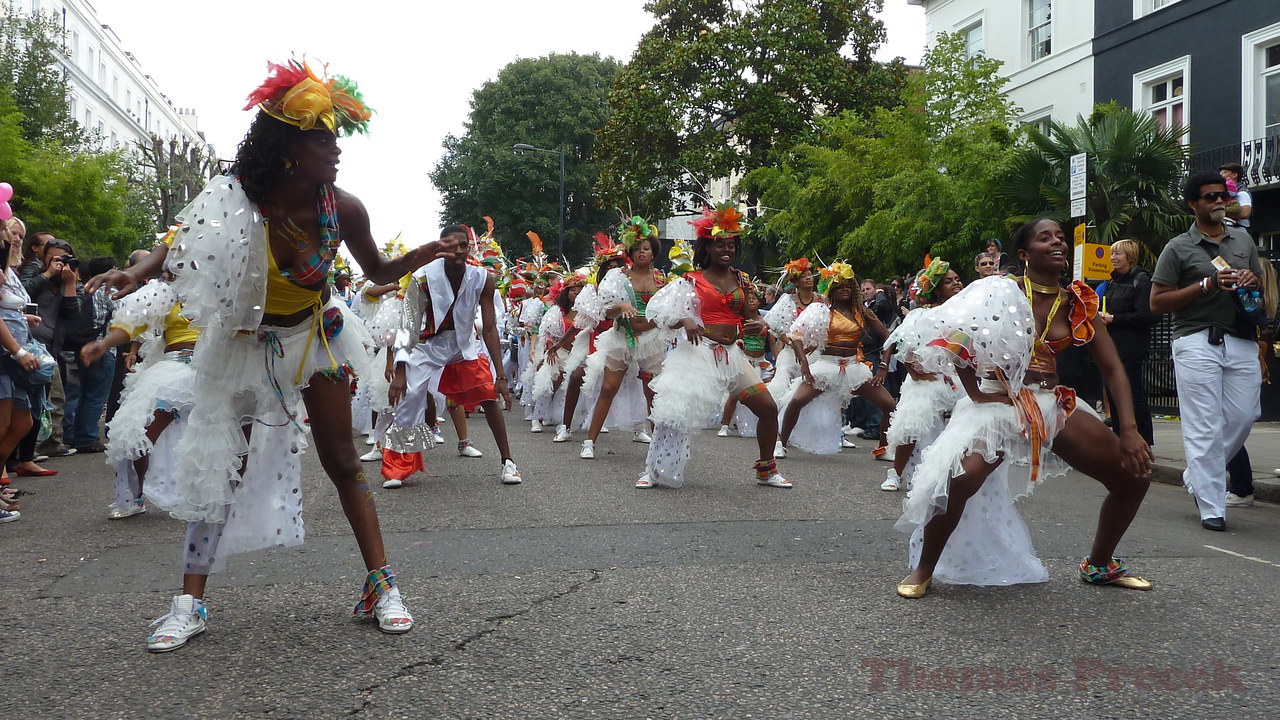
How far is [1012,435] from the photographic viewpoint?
4.54 metres

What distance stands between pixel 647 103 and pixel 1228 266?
2746 cm

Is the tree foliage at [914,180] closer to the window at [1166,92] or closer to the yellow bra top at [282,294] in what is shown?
the window at [1166,92]

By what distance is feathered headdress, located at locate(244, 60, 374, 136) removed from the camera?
3.87 metres

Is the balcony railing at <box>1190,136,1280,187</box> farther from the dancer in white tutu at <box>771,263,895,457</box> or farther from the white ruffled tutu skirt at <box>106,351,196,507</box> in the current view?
the white ruffled tutu skirt at <box>106,351,196,507</box>

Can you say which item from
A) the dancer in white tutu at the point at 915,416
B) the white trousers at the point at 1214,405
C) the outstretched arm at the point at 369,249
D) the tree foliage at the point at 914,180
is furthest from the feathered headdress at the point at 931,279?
the tree foliage at the point at 914,180

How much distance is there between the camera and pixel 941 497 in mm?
4613

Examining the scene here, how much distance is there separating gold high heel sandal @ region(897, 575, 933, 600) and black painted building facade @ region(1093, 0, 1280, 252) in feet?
53.3

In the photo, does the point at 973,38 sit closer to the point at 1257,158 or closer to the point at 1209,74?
the point at 1209,74

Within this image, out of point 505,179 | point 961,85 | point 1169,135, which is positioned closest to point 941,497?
point 1169,135

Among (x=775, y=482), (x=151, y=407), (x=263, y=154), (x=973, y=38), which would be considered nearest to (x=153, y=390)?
(x=151, y=407)

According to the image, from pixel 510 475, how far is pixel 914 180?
13.5 m

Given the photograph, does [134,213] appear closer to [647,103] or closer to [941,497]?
[647,103]

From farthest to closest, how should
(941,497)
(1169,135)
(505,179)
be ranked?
1. (505,179)
2. (1169,135)
3. (941,497)

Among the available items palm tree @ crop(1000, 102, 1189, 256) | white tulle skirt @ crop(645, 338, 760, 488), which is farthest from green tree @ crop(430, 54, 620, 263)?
white tulle skirt @ crop(645, 338, 760, 488)
